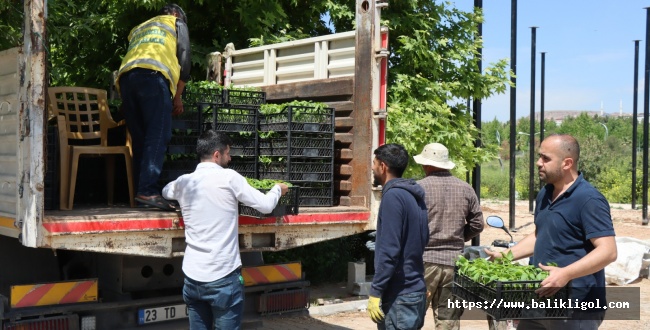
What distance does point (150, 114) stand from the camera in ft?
18.6

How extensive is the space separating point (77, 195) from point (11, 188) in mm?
1664

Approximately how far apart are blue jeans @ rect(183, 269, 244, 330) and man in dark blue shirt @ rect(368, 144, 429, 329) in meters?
0.85

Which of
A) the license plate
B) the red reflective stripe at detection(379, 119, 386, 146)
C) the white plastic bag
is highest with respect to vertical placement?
the red reflective stripe at detection(379, 119, 386, 146)

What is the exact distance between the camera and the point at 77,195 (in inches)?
257

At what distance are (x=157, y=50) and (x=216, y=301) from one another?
212 centimetres

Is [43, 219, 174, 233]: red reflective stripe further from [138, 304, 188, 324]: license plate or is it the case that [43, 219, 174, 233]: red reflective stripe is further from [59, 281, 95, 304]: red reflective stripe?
[138, 304, 188, 324]: license plate

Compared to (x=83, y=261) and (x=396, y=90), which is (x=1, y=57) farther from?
(x=396, y=90)

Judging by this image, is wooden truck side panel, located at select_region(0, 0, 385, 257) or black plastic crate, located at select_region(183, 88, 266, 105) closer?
wooden truck side panel, located at select_region(0, 0, 385, 257)

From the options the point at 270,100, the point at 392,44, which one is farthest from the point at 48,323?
the point at 392,44

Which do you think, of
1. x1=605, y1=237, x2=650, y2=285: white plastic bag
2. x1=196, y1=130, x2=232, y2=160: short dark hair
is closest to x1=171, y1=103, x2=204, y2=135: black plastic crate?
x1=196, y1=130, x2=232, y2=160: short dark hair

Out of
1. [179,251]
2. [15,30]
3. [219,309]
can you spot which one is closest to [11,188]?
[179,251]

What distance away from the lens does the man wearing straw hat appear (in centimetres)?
601

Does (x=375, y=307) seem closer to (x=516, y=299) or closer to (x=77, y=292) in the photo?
(x=516, y=299)

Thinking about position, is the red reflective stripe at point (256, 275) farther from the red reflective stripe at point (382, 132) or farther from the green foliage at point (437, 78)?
the green foliage at point (437, 78)
